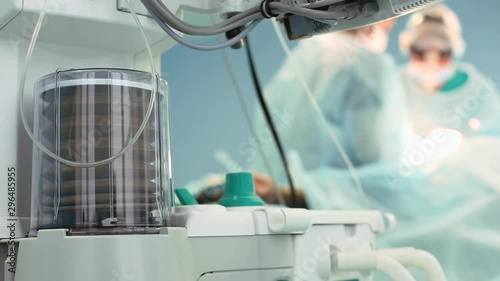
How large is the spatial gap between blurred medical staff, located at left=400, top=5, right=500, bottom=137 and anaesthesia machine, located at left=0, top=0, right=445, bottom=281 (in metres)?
0.72

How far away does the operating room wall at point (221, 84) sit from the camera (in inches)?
56.5

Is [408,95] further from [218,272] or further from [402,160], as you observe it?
[218,272]

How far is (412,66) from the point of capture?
1.56 metres

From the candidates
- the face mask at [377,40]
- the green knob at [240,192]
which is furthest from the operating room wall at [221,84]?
the green knob at [240,192]

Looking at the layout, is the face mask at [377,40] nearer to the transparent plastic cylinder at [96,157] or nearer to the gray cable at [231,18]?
the gray cable at [231,18]

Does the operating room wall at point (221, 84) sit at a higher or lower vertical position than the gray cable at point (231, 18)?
higher

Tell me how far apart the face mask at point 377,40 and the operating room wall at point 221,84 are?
2cm

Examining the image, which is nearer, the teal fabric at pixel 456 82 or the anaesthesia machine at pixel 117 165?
the anaesthesia machine at pixel 117 165


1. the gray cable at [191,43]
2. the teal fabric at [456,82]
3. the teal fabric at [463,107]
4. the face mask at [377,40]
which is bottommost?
the gray cable at [191,43]

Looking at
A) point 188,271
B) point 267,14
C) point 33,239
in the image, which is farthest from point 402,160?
point 33,239

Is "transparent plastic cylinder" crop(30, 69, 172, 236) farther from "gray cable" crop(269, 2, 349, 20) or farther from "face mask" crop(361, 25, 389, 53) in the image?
"face mask" crop(361, 25, 389, 53)

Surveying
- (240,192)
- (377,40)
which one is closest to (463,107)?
(377,40)

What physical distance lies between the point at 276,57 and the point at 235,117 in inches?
→ 7.5

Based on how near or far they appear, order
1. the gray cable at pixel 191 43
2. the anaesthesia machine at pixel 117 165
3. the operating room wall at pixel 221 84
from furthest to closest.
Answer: the operating room wall at pixel 221 84
the gray cable at pixel 191 43
the anaesthesia machine at pixel 117 165
